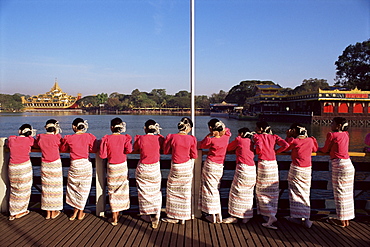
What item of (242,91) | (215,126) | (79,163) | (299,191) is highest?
(242,91)

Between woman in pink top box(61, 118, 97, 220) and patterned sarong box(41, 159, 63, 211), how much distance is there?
163 mm

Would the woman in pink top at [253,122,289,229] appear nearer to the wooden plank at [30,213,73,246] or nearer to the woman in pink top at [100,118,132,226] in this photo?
the woman in pink top at [100,118,132,226]

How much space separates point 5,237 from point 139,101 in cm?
10901

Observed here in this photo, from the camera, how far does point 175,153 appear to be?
11.9 feet

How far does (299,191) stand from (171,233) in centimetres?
174

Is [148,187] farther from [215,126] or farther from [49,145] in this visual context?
[49,145]

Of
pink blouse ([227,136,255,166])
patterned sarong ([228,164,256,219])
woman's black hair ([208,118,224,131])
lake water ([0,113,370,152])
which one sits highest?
woman's black hair ([208,118,224,131])

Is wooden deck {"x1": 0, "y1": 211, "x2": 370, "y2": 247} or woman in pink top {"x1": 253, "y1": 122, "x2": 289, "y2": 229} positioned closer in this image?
wooden deck {"x1": 0, "y1": 211, "x2": 370, "y2": 247}

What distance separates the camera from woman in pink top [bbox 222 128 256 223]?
3656 millimetres

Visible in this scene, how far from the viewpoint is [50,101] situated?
109 metres

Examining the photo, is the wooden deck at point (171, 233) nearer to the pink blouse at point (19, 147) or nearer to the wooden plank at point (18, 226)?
the wooden plank at point (18, 226)

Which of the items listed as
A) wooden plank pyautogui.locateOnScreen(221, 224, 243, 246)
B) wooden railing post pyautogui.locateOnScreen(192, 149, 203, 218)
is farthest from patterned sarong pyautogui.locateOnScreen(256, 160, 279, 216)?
wooden railing post pyautogui.locateOnScreen(192, 149, 203, 218)

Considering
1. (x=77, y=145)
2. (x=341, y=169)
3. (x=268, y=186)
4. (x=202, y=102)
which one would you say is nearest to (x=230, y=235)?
(x=268, y=186)

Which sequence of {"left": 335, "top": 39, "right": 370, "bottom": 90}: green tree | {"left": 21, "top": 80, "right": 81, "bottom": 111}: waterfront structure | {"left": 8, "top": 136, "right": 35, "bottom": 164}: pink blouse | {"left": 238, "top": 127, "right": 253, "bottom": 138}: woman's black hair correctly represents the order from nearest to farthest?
{"left": 238, "top": 127, "right": 253, "bottom": 138}: woman's black hair < {"left": 8, "top": 136, "right": 35, "bottom": 164}: pink blouse < {"left": 335, "top": 39, "right": 370, "bottom": 90}: green tree < {"left": 21, "top": 80, "right": 81, "bottom": 111}: waterfront structure
